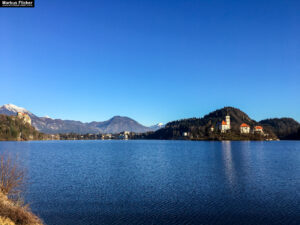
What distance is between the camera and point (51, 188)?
4078 centimetres

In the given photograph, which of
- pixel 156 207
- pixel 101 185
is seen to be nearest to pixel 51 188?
pixel 101 185

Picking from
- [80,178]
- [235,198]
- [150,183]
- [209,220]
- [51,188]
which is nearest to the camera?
[209,220]

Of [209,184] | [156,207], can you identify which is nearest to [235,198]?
[209,184]

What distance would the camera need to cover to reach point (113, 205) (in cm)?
3116

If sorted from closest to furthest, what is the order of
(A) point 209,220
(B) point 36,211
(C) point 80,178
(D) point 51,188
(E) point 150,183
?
(A) point 209,220 → (B) point 36,211 → (D) point 51,188 → (E) point 150,183 → (C) point 80,178

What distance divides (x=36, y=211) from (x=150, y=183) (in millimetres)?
21056

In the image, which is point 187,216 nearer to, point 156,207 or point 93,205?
point 156,207

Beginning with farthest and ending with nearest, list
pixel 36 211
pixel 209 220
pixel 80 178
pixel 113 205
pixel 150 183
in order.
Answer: pixel 80 178, pixel 150 183, pixel 113 205, pixel 36 211, pixel 209 220

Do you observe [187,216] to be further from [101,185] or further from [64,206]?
[101,185]

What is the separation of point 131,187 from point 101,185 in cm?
595

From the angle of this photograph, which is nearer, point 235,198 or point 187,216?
point 187,216

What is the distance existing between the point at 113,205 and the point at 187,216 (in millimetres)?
10076

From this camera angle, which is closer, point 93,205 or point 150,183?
point 93,205

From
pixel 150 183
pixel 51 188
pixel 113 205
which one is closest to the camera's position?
pixel 113 205
